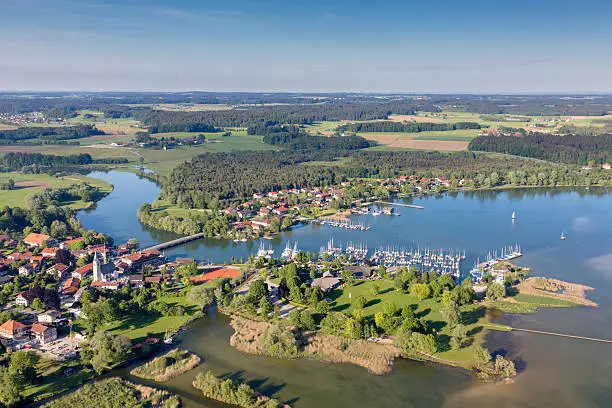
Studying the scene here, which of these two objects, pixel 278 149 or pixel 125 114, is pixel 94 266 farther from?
pixel 125 114

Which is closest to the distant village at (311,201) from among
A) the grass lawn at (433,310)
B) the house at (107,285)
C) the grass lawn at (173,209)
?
the grass lawn at (173,209)

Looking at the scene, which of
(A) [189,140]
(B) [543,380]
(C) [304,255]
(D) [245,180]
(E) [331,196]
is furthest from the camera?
(A) [189,140]

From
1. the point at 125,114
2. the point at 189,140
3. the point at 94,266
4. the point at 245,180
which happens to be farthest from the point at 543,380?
the point at 125,114

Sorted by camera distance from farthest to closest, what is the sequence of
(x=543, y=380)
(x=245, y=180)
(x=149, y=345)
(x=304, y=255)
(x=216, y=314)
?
(x=245, y=180), (x=304, y=255), (x=216, y=314), (x=149, y=345), (x=543, y=380)

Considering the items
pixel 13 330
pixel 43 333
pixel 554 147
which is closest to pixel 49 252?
pixel 13 330

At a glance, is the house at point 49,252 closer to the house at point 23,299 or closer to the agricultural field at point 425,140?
the house at point 23,299

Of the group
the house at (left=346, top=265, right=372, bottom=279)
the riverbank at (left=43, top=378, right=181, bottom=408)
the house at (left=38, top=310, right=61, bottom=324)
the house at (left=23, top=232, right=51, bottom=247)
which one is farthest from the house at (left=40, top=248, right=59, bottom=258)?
the house at (left=346, top=265, right=372, bottom=279)

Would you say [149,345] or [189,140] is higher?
[189,140]
